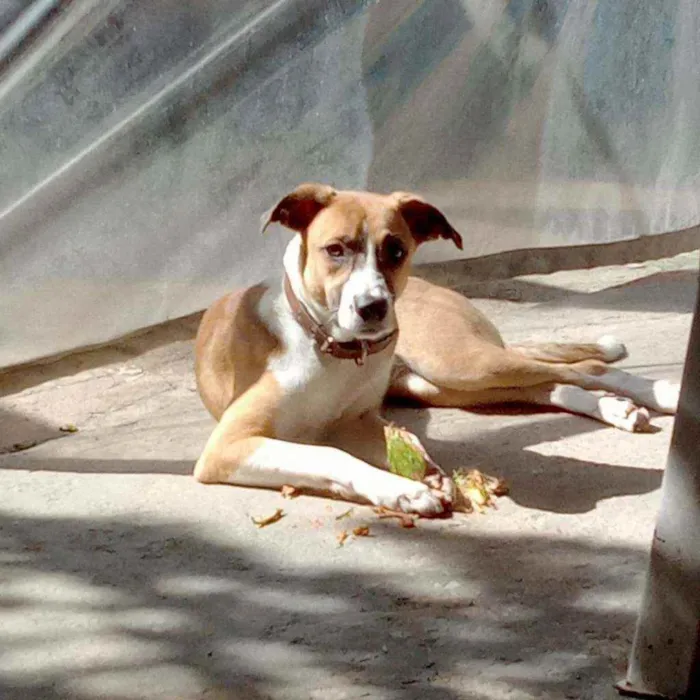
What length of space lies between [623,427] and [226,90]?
187 centimetres

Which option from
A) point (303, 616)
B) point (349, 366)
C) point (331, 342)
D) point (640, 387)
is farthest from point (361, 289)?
point (640, 387)

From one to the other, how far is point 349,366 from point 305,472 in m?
0.51

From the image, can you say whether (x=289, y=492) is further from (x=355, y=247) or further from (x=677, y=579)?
(x=677, y=579)

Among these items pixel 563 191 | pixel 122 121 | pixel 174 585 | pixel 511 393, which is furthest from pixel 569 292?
pixel 174 585

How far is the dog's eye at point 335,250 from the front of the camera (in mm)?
3432

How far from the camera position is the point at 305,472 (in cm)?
332

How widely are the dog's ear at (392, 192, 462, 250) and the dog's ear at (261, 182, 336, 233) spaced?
0.75 feet

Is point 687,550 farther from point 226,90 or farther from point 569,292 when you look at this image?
point 569,292

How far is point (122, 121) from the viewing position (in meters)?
4.20

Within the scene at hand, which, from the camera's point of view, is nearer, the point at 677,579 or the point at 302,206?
the point at 677,579

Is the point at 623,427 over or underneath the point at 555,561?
over

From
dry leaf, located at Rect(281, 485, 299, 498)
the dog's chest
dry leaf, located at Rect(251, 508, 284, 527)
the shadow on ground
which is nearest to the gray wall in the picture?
the shadow on ground

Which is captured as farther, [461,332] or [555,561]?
[461,332]

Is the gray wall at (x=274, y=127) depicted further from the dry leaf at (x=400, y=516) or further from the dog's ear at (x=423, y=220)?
the dry leaf at (x=400, y=516)
